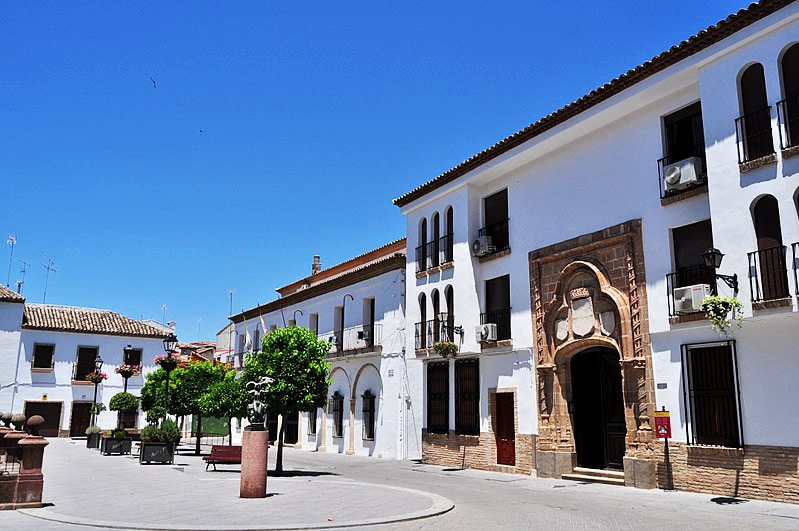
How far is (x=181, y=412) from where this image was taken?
25.1 metres

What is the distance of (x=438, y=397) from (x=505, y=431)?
3.08 metres

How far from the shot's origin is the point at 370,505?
11.2 metres

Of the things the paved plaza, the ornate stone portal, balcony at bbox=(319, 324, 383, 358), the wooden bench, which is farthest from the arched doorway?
balcony at bbox=(319, 324, 383, 358)

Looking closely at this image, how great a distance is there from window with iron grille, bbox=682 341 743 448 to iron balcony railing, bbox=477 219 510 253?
22.7 feet

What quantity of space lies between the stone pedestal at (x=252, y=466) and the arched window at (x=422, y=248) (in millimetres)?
11744

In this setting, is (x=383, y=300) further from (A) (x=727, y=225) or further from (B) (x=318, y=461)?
(A) (x=727, y=225)

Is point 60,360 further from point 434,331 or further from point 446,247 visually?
point 446,247

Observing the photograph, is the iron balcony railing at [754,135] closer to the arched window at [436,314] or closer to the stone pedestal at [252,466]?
the stone pedestal at [252,466]

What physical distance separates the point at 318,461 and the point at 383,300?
6453 mm

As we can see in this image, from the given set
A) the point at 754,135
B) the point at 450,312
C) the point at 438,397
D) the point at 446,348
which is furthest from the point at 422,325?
the point at 754,135

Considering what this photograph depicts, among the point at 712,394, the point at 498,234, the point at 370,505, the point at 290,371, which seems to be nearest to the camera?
the point at 370,505

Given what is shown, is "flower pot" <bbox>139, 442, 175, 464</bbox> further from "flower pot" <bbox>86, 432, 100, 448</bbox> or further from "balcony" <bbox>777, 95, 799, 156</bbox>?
"balcony" <bbox>777, 95, 799, 156</bbox>

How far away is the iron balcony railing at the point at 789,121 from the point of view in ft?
39.8

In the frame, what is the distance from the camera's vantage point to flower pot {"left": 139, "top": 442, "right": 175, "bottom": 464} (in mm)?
20156
